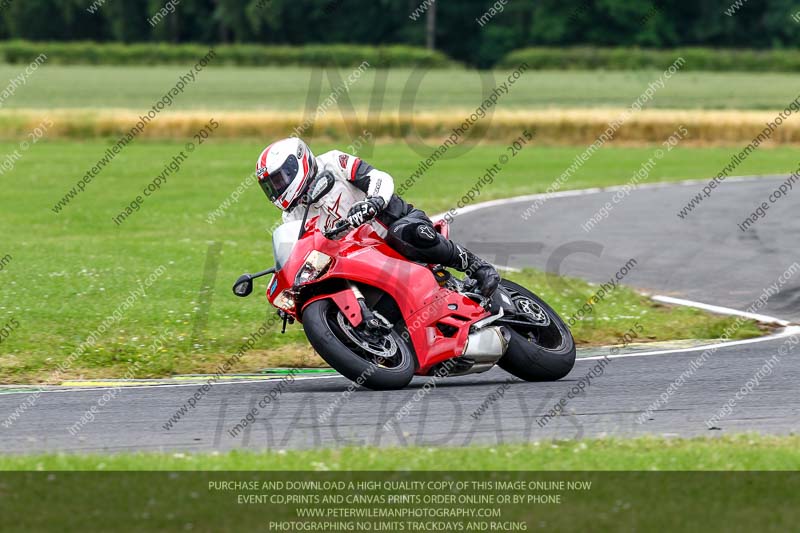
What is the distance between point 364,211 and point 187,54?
77.4 m

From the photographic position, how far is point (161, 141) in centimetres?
4094

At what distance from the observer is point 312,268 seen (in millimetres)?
8703

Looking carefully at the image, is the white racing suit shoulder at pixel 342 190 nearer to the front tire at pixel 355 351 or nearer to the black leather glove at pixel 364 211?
the black leather glove at pixel 364 211

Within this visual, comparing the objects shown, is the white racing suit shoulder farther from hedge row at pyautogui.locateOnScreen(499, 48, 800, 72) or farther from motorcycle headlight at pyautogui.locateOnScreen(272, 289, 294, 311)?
hedge row at pyautogui.locateOnScreen(499, 48, 800, 72)

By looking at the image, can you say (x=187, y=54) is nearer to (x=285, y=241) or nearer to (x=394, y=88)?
(x=394, y=88)

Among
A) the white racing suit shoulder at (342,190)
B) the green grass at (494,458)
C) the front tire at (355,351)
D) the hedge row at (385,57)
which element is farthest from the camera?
the hedge row at (385,57)

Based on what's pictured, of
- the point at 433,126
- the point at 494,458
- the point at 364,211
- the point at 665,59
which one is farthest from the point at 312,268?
the point at 665,59

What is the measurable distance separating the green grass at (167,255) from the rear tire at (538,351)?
7.76 ft

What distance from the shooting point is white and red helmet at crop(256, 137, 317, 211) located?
29.2 feet

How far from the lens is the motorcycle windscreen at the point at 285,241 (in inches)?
349

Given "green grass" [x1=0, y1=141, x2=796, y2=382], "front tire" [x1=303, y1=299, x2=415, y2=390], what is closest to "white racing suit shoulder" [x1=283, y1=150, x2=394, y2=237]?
"front tire" [x1=303, y1=299, x2=415, y2=390]

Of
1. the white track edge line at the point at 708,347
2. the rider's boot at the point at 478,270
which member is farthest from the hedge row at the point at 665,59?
the rider's boot at the point at 478,270
